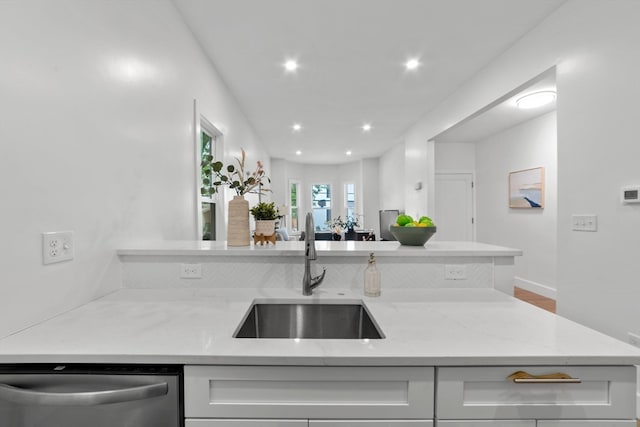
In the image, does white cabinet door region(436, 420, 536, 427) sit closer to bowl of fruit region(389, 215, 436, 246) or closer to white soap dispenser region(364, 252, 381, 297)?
white soap dispenser region(364, 252, 381, 297)

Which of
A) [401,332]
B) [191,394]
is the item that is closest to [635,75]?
[401,332]

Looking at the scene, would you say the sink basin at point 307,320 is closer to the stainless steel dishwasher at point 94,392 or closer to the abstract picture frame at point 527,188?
the stainless steel dishwasher at point 94,392

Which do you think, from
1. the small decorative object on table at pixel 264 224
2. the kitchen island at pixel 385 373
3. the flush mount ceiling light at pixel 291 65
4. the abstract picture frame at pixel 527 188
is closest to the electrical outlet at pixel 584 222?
the kitchen island at pixel 385 373

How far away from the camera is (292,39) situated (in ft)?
8.58

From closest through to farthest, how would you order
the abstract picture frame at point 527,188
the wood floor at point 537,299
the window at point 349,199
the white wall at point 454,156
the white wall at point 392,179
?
the wood floor at point 537,299 < the abstract picture frame at point 527,188 < the white wall at point 454,156 < the white wall at point 392,179 < the window at point 349,199

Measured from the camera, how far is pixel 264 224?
1566 millimetres

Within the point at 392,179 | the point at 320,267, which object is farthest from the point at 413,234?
the point at 392,179

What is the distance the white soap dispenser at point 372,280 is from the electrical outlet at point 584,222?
1.68 m

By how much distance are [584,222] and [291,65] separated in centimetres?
280

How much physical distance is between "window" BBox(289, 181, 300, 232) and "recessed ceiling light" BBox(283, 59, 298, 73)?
5389mm

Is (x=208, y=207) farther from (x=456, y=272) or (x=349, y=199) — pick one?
(x=349, y=199)

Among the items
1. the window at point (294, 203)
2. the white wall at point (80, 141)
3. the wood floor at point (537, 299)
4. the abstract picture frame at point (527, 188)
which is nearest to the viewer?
the white wall at point (80, 141)

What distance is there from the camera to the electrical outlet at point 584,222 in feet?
6.49

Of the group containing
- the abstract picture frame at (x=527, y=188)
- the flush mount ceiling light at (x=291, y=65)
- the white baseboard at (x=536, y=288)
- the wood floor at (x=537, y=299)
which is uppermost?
the flush mount ceiling light at (x=291, y=65)
